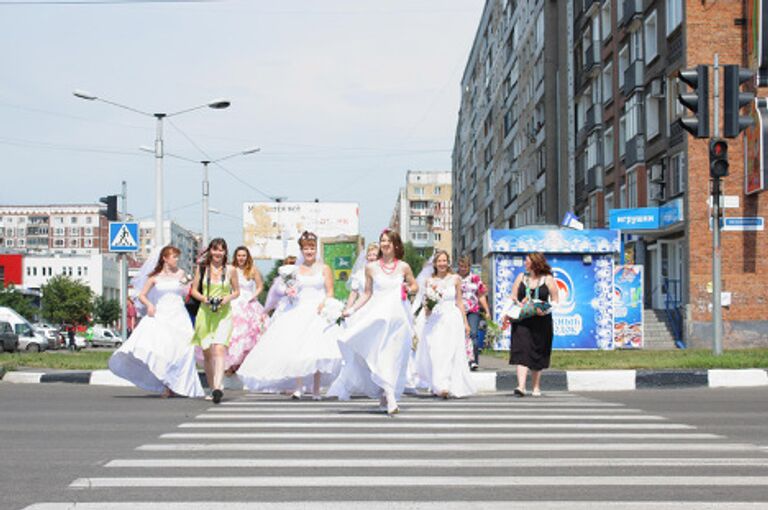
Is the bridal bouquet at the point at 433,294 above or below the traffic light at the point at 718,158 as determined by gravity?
below

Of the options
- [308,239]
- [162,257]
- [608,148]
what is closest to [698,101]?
[308,239]

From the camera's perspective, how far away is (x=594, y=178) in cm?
5106

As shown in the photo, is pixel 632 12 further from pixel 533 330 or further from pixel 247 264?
pixel 533 330

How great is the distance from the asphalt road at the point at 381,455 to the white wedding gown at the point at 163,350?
952 millimetres

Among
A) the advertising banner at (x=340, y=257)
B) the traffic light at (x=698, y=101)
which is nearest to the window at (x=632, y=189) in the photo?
the advertising banner at (x=340, y=257)

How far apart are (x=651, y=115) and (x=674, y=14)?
16.4ft

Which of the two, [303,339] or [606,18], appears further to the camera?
[606,18]

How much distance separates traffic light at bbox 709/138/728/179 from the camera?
674 inches

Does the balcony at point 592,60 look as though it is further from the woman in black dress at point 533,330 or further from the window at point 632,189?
the woman in black dress at point 533,330

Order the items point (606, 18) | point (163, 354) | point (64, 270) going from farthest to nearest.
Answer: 1. point (64, 270)
2. point (606, 18)
3. point (163, 354)

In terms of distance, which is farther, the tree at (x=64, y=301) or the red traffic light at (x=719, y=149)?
the tree at (x=64, y=301)

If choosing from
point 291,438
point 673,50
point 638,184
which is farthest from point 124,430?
point 638,184

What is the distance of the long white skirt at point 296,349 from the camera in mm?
13883

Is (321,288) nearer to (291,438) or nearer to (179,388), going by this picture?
(179,388)
